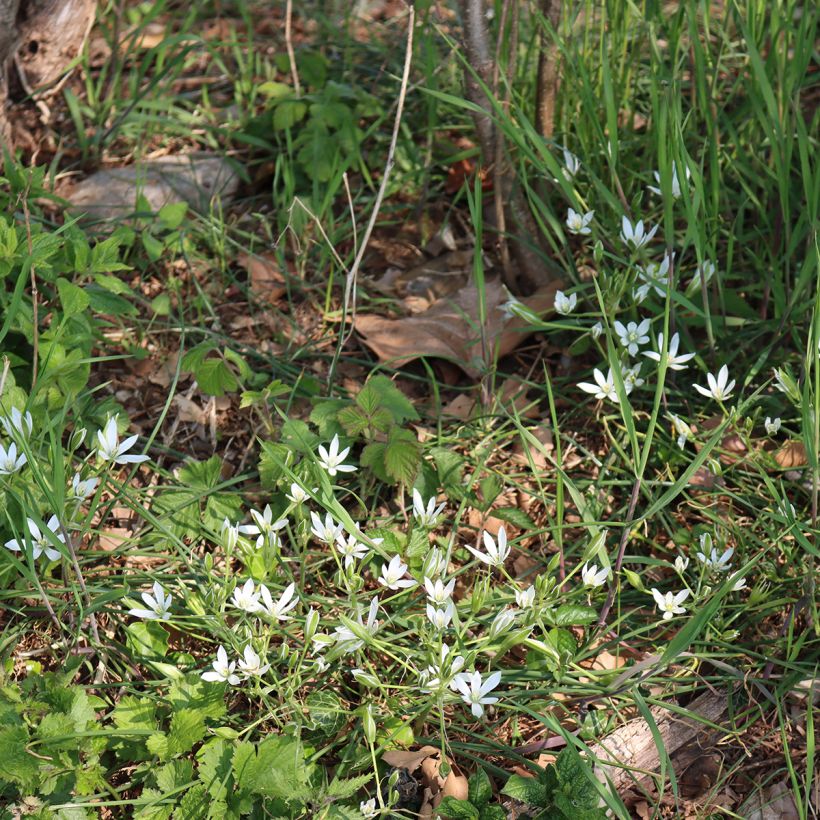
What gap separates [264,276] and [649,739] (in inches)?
64.4

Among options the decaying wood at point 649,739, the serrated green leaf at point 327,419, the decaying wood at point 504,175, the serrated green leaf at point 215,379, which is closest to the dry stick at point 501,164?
the decaying wood at point 504,175

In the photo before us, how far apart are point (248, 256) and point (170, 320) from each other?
330 mm

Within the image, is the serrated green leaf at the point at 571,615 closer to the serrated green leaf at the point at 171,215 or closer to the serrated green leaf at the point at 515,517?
the serrated green leaf at the point at 515,517

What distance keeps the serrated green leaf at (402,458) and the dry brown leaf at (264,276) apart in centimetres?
80

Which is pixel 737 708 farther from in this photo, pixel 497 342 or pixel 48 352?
pixel 48 352

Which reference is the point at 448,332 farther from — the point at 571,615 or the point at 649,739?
the point at 649,739

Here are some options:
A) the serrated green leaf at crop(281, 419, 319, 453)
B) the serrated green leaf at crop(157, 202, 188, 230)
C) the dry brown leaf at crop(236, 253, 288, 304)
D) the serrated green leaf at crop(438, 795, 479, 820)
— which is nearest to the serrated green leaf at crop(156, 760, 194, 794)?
the serrated green leaf at crop(438, 795, 479, 820)

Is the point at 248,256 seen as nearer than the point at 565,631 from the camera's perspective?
No

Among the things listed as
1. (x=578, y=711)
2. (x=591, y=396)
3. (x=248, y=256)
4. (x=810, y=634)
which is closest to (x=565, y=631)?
(x=578, y=711)

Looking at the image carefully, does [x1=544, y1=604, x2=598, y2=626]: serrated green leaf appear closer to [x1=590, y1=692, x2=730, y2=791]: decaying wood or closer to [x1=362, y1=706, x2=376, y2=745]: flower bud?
[x1=590, y1=692, x2=730, y2=791]: decaying wood

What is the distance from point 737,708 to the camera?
193cm

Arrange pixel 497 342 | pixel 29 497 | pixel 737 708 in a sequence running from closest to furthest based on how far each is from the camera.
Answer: pixel 29 497 → pixel 737 708 → pixel 497 342

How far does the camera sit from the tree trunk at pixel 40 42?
2895 millimetres

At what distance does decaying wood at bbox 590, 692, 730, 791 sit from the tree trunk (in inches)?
94.1
